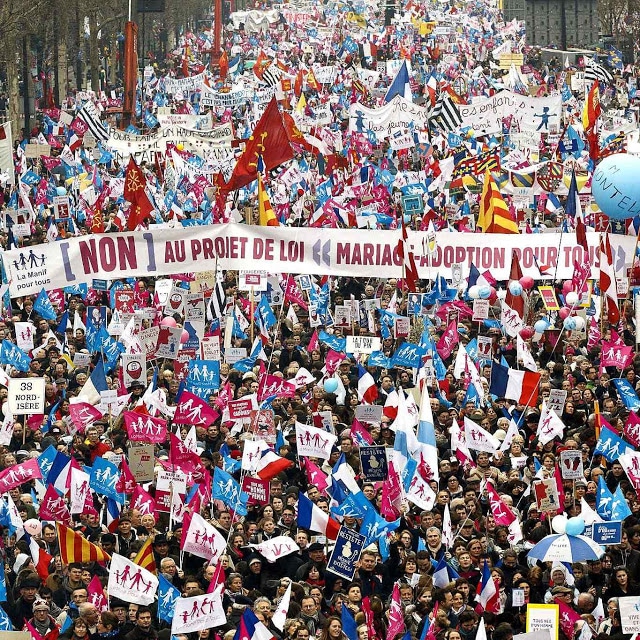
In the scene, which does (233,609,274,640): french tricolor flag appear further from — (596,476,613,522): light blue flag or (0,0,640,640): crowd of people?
(596,476,613,522): light blue flag

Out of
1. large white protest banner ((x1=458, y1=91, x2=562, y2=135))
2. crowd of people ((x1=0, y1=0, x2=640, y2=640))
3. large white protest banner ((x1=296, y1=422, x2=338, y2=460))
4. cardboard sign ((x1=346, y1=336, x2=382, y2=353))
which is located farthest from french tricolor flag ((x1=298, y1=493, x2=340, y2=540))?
large white protest banner ((x1=458, y1=91, x2=562, y2=135))

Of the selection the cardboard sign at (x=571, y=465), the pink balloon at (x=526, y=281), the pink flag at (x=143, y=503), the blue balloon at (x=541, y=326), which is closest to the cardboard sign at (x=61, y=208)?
the pink balloon at (x=526, y=281)

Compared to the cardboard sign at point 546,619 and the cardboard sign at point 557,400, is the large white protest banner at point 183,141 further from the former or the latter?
the cardboard sign at point 546,619

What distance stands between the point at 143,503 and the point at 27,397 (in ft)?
9.00

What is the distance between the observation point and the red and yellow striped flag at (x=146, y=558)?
1457 cm

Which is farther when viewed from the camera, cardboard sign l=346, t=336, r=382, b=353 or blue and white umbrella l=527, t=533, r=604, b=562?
cardboard sign l=346, t=336, r=382, b=353

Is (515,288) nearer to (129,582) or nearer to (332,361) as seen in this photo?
(332,361)

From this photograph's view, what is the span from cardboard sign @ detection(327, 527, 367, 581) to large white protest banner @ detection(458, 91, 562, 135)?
2277 cm

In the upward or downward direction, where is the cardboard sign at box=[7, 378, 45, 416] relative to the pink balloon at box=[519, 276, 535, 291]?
downward

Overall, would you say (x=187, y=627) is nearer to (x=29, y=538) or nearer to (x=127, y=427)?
(x=29, y=538)

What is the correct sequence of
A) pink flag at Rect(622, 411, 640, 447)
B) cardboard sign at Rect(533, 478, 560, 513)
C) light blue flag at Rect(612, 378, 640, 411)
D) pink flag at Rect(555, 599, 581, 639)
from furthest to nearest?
light blue flag at Rect(612, 378, 640, 411) → pink flag at Rect(622, 411, 640, 447) → cardboard sign at Rect(533, 478, 560, 513) → pink flag at Rect(555, 599, 581, 639)

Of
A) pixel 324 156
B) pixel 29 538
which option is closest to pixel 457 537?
pixel 29 538

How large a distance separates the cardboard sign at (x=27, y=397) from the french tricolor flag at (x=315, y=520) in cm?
378

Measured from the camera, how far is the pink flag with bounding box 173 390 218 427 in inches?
713
